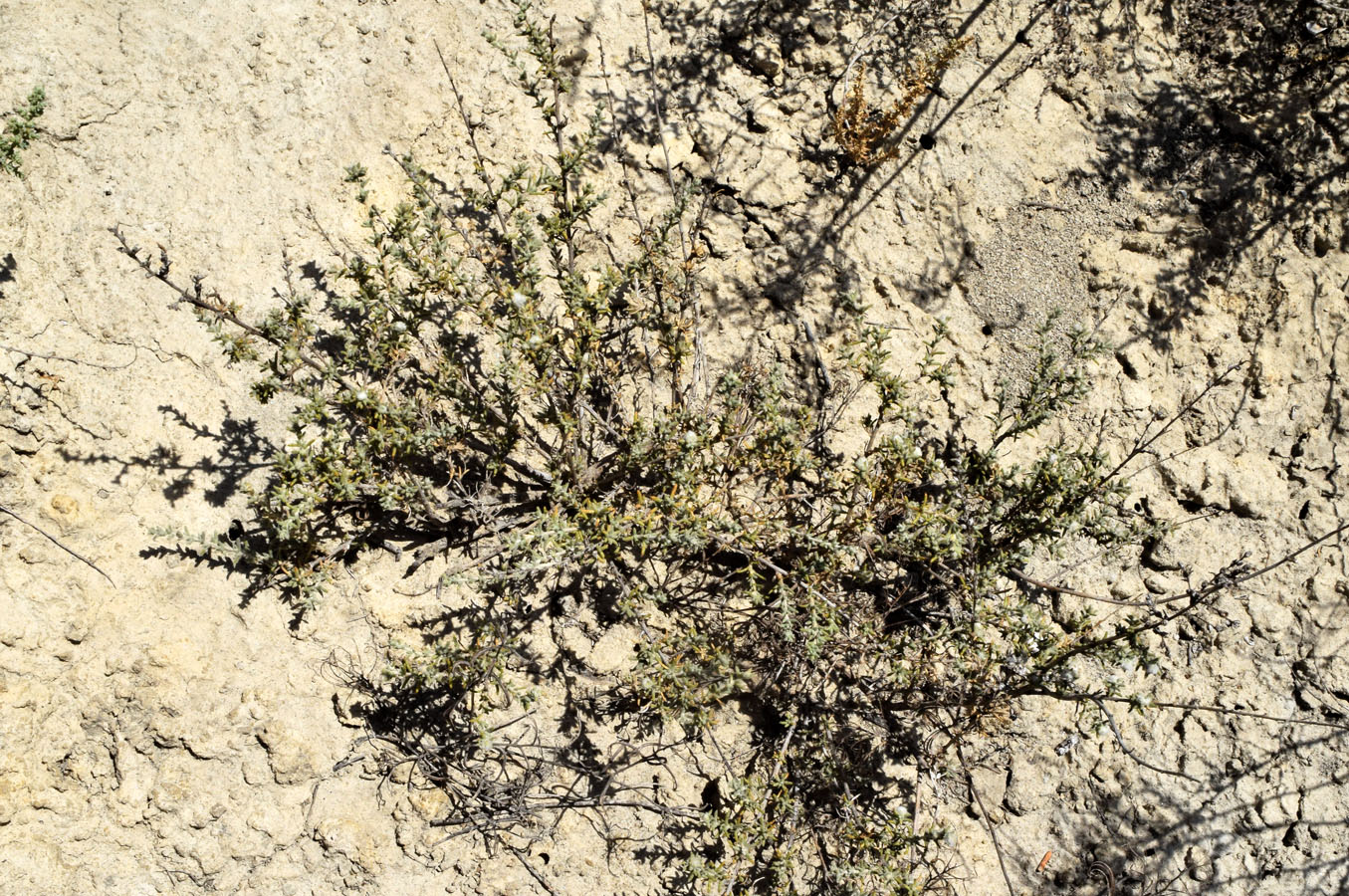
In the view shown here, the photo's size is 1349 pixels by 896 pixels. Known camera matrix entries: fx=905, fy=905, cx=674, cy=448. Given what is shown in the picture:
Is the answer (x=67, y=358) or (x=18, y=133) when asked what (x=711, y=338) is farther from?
(x=18, y=133)

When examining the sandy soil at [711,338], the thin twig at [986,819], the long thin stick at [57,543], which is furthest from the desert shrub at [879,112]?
the long thin stick at [57,543]

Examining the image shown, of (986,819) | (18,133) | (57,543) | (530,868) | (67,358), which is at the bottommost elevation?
(530,868)

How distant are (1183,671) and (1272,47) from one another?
2814 mm

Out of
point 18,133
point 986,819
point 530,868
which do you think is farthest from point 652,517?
point 18,133

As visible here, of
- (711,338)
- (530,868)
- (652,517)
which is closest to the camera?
(652,517)

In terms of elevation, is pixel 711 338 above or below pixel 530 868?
above

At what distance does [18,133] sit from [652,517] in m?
2.75

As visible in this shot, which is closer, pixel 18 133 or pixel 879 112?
pixel 18 133

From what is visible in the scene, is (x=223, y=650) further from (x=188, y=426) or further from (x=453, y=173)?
(x=453, y=173)

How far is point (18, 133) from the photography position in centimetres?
336

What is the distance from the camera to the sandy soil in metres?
3.36

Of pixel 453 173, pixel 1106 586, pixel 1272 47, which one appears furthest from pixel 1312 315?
pixel 453 173

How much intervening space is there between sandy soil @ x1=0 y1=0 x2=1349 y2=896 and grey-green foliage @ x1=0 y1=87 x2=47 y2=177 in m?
0.11

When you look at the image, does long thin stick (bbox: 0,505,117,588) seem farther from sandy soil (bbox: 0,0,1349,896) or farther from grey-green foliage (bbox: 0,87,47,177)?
grey-green foliage (bbox: 0,87,47,177)
